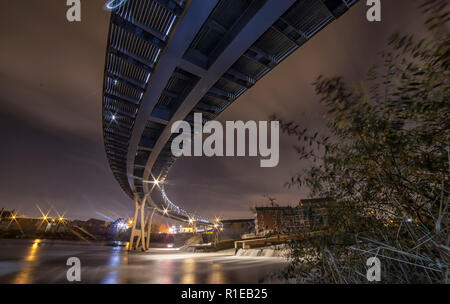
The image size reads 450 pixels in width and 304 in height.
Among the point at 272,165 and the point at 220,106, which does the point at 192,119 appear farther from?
the point at 272,165

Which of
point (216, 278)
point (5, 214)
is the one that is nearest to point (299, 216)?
point (216, 278)

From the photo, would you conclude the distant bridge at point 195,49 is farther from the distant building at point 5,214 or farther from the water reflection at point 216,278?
the distant building at point 5,214

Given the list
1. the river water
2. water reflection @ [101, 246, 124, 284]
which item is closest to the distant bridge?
the river water

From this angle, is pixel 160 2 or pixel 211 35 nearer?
pixel 160 2

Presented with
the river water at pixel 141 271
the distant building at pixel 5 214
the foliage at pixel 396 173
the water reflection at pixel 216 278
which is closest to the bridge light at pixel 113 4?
the foliage at pixel 396 173

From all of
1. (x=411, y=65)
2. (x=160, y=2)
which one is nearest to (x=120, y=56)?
(x=160, y=2)

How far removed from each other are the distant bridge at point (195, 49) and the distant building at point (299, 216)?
6.02 meters

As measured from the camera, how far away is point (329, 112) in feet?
9.07

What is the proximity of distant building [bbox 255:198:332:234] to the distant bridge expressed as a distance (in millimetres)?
6025

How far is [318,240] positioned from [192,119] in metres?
11.5

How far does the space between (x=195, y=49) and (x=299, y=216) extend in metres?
8.16

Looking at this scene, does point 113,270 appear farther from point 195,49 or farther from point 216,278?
point 195,49

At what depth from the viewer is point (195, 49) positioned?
28.8 ft
